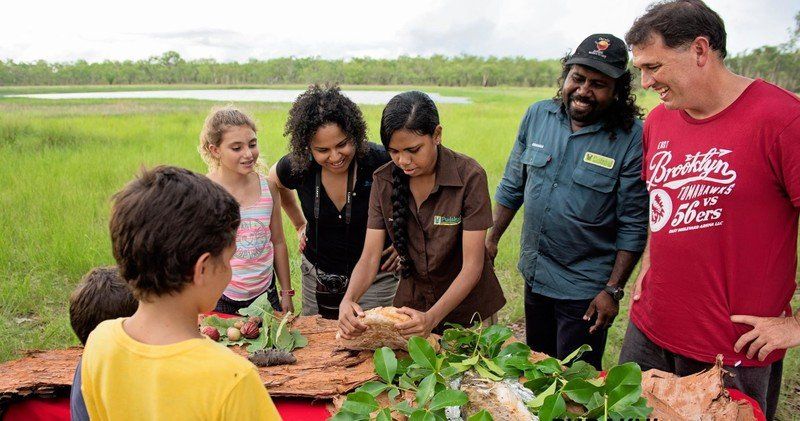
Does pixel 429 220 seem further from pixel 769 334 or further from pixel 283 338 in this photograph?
pixel 769 334

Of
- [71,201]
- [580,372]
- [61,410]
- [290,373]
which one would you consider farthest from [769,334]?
[71,201]

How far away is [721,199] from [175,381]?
5.14ft

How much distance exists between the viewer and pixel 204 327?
6.47 feet

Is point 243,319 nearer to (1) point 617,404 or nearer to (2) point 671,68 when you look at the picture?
(1) point 617,404

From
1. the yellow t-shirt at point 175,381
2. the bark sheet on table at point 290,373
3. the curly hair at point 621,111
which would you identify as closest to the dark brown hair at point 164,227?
the yellow t-shirt at point 175,381

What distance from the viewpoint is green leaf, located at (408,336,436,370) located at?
1.52m

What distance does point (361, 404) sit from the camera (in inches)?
54.5

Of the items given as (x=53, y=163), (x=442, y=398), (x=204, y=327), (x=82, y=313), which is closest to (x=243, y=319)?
(x=204, y=327)

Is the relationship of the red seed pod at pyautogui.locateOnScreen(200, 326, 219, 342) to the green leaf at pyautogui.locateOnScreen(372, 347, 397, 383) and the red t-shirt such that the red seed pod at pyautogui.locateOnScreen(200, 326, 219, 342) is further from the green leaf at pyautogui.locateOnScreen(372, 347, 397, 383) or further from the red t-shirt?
the red t-shirt

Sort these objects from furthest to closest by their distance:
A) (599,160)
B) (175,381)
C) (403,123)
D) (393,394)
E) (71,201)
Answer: (71,201) < (599,160) < (403,123) < (393,394) < (175,381)

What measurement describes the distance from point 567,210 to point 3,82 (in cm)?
2627

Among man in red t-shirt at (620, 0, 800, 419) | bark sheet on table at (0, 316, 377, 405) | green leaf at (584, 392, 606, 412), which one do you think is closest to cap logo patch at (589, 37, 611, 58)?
man in red t-shirt at (620, 0, 800, 419)

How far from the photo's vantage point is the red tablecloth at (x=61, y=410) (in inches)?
60.4

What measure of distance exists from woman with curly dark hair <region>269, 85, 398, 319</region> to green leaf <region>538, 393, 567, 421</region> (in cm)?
128
